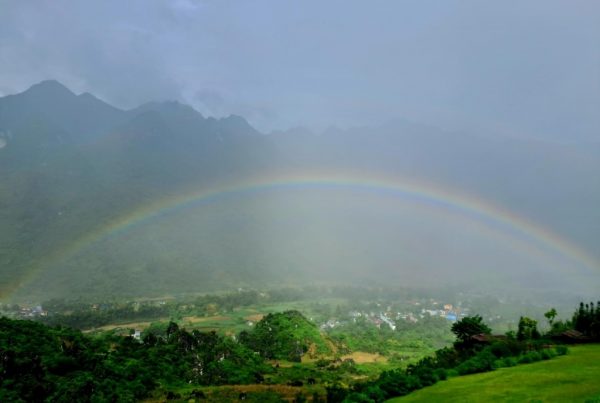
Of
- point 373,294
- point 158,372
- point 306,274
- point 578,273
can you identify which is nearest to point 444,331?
point 373,294

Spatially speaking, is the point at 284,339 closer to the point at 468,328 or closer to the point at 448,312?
the point at 468,328

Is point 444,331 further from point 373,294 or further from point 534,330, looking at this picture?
point 534,330

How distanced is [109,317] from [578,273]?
19338 centimetres

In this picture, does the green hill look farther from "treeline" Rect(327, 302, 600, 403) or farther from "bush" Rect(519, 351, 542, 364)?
"bush" Rect(519, 351, 542, 364)

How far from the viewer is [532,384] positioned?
11.5m

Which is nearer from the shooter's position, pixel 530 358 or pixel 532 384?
pixel 532 384

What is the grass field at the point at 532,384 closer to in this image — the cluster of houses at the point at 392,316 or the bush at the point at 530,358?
the bush at the point at 530,358

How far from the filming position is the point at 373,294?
147m

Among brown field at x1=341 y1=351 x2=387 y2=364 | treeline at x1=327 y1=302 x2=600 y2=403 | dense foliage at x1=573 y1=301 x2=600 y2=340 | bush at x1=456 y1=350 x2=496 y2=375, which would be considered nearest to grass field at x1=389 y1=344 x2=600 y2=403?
treeline at x1=327 y1=302 x2=600 y2=403

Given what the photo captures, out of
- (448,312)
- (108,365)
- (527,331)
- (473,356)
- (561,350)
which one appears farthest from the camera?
(448,312)

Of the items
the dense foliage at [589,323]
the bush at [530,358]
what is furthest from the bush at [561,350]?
the dense foliage at [589,323]

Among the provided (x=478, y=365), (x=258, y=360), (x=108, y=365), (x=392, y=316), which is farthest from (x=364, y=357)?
(x=392, y=316)

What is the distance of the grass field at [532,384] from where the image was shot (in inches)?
402

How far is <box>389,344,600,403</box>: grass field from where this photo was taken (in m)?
10.2
